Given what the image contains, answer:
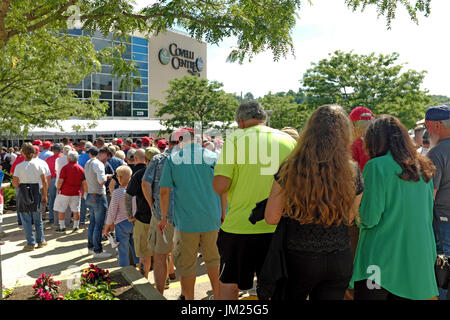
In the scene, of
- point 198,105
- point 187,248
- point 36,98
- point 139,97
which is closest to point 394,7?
point 187,248

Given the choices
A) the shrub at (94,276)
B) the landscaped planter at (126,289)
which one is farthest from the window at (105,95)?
the shrub at (94,276)

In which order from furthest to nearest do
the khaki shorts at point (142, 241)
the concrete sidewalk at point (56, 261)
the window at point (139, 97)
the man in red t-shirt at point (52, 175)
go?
the window at point (139, 97), the man in red t-shirt at point (52, 175), the khaki shorts at point (142, 241), the concrete sidewalk at point (56, 261)

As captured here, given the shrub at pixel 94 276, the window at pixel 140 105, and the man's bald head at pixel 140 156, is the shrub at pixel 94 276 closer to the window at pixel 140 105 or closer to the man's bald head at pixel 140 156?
the man's bald head at pixel 140 156

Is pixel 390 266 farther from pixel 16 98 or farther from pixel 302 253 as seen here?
pixel 16 98

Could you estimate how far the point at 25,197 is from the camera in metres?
6.64

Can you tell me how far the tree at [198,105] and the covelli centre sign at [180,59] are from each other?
645 inches

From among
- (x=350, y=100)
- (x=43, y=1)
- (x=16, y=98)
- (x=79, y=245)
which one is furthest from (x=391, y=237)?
(x=350, y=100)

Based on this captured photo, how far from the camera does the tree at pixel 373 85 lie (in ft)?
88.6

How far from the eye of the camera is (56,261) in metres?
6.01

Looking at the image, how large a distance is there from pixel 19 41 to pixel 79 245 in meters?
4.38

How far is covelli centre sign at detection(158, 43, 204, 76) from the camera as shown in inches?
1729

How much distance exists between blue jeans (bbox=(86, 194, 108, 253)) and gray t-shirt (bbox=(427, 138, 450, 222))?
5320 millimetres

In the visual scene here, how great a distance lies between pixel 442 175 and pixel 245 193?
70.4 inches

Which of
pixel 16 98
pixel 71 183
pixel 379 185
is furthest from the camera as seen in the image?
pixel 16 98
